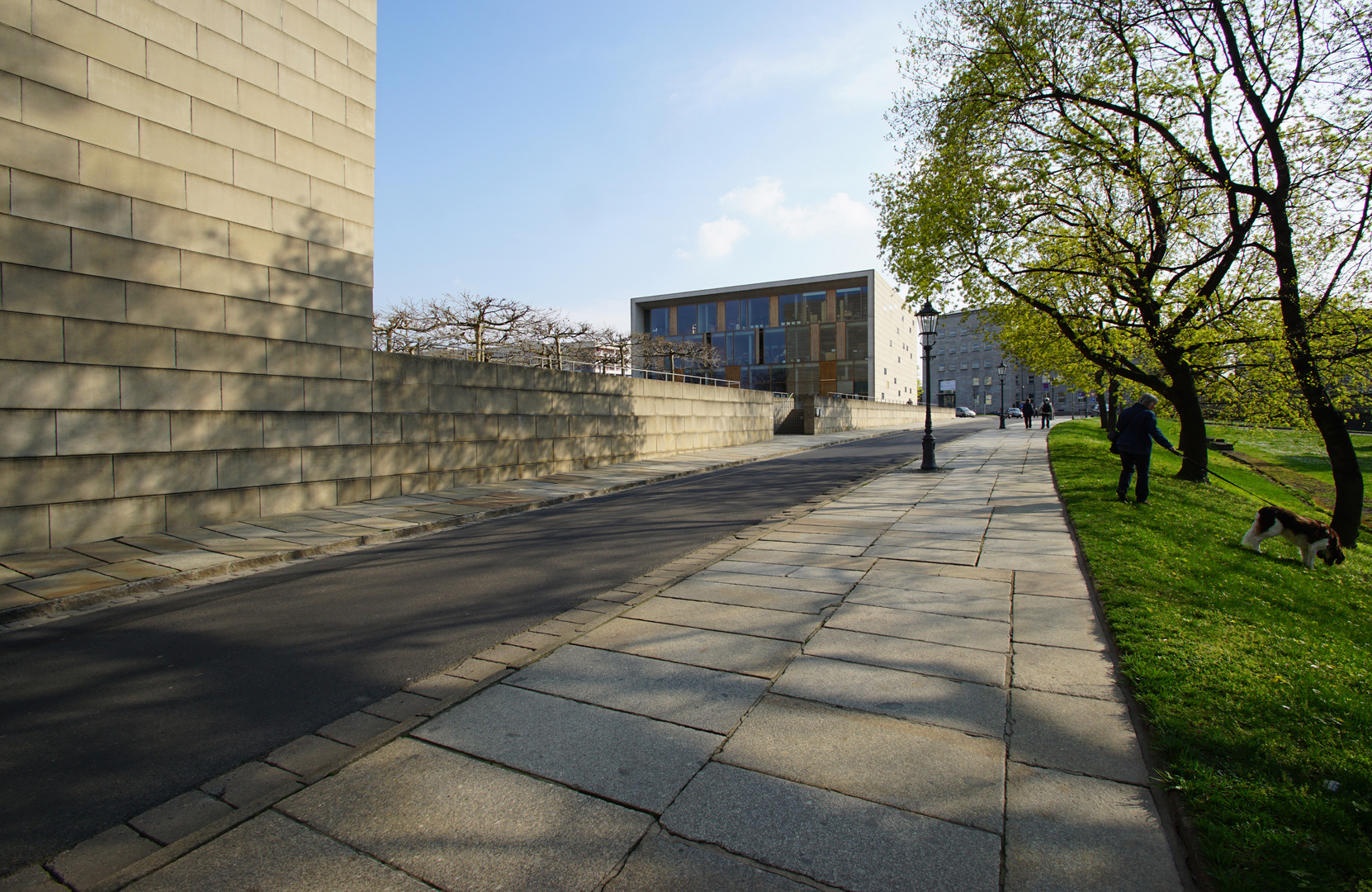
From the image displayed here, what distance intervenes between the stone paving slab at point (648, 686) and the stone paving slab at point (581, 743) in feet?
0.34

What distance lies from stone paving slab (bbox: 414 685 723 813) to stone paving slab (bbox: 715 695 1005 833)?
26 centimetres

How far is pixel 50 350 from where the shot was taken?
7539 millimetres

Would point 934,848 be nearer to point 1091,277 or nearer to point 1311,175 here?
point 1311,175

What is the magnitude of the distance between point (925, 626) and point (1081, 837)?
7.77ft

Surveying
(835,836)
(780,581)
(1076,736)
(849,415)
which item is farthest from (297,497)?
(849,415)

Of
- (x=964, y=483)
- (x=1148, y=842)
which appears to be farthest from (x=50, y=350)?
(x=964, y=483)

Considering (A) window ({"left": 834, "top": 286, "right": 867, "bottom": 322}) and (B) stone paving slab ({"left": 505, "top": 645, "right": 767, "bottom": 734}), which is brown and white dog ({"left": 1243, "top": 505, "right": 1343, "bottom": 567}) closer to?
(B) stone paving slab ({"left": 505, "top": 645, "right": 767, "bottom": 734})

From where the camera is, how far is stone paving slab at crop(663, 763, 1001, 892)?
89.1 inches

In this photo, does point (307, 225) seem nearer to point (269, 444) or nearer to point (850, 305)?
point (269, 444)

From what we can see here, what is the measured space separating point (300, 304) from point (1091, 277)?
15.7 m

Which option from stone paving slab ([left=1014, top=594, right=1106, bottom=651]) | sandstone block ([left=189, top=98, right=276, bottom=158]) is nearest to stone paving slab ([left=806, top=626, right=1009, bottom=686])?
stone paving slab ([left=1014, top=594, right=1106, bottom=651])

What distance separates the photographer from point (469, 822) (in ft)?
8.54

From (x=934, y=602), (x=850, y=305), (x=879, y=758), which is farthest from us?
(x=850, y=305)

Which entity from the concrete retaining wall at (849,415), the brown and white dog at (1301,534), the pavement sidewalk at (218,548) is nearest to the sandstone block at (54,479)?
the pavement sidewalk at (218,548)
